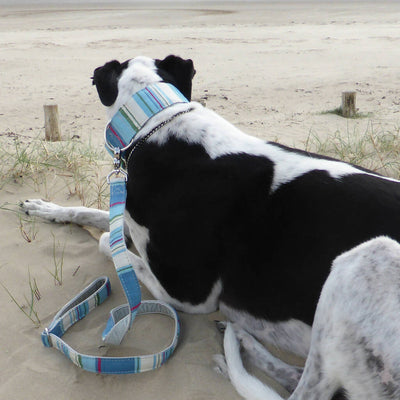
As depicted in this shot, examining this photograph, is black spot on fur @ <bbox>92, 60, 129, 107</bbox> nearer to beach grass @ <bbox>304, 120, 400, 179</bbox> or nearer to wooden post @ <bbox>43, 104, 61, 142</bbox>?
beach grass @ <bbox>304, 120, 400, 179</bbox>

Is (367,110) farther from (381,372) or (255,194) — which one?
(381,372)

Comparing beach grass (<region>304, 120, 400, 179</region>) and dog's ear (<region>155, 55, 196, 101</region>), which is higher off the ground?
dog's ear (<region>155, 55, 196, 101</region>)

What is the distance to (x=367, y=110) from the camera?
8.30 m

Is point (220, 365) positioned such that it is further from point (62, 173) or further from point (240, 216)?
point (62, 173)

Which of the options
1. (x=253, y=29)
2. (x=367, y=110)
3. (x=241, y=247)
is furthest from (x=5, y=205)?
(x=253, y=29)

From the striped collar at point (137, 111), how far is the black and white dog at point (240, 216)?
5 centimetres

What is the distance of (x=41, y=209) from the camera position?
3980 millimetres

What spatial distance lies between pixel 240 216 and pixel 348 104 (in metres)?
5.64

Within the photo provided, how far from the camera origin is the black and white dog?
2.26 metres

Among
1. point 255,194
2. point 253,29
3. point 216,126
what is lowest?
point 253,29

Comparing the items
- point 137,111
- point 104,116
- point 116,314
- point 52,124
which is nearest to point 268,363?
point 116,314

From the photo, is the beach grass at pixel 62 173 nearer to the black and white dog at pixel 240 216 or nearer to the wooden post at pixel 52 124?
the wooden post at pixel 52 124

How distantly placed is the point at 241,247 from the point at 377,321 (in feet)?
2.56

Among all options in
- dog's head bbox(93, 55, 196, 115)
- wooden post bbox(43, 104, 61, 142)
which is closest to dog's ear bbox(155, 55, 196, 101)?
dog's head bbox(93, 55, 196, 115)
